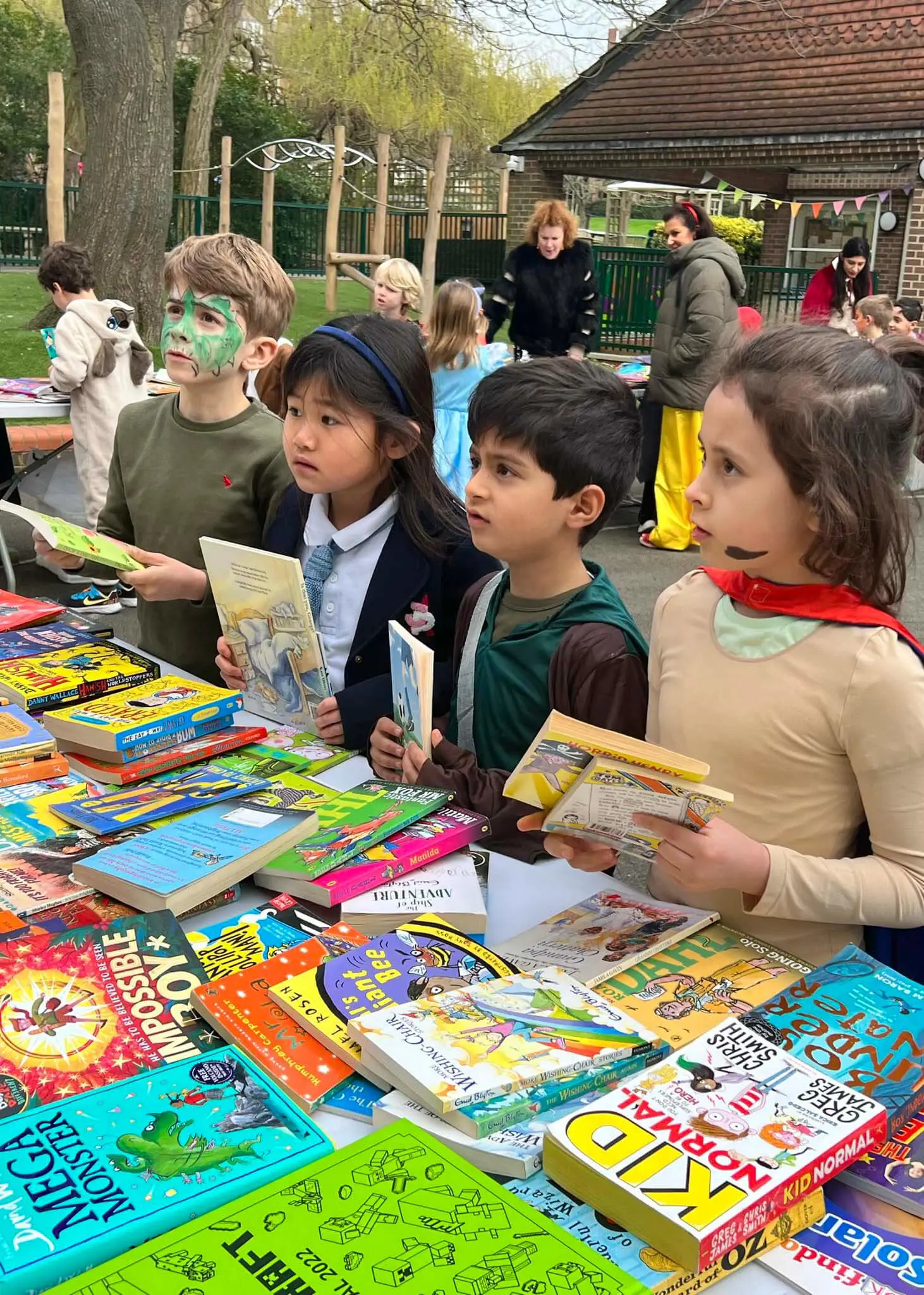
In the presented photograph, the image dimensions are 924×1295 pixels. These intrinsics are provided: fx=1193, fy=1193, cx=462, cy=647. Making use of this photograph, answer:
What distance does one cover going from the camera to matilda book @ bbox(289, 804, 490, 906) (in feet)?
5.06

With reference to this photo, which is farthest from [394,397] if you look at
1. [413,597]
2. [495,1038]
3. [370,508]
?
[495,1038]

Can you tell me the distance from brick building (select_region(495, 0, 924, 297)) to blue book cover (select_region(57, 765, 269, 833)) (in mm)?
14941

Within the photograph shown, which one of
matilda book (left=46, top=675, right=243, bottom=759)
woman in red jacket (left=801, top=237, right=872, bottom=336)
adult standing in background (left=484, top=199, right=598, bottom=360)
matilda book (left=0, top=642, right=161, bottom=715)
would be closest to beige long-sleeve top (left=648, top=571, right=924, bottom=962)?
matilda book (left=46, top=675, right=243, bottom=759)

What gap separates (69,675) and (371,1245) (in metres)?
1.50

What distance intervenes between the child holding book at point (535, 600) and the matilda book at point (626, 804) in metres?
0.45

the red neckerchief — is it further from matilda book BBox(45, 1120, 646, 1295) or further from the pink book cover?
matilda book BBox(45, 1120, 646, 1295)

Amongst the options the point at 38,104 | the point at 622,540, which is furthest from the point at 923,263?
the point at 38,104

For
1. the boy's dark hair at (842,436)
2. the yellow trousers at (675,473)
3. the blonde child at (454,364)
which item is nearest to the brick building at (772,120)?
the yellow trousers at (675,473)

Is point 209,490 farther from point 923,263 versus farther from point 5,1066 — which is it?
point 923,263

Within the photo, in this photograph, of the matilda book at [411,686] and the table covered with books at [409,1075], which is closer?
the table covered with books at [409,1075]

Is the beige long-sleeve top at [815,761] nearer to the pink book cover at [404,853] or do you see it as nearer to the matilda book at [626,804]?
the matilda book at [626,804]

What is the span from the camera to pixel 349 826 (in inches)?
66.4

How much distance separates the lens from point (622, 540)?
779cm

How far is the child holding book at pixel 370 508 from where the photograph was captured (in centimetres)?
221
